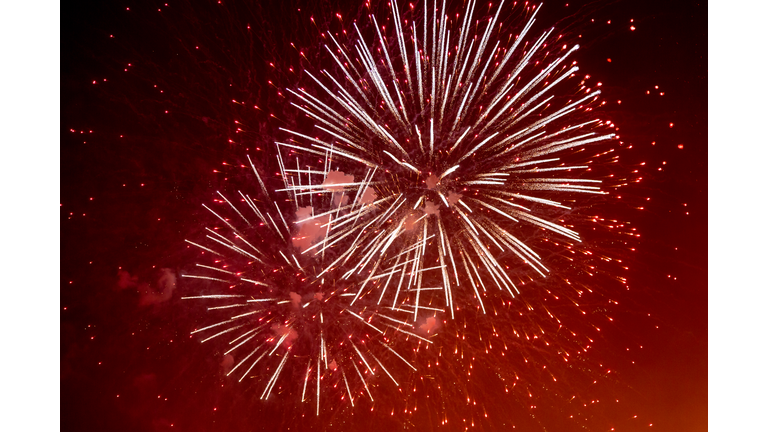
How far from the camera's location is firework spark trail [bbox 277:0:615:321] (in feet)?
4.16

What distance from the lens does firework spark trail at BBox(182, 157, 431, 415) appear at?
1320 millimetres

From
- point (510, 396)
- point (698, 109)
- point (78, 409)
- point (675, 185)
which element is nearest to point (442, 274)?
point (510, 396)

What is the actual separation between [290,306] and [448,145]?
813mm

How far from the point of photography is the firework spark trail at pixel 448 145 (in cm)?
127

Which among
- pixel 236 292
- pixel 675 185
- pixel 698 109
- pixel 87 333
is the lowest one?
pixel 87 333

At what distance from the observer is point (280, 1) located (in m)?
1.34

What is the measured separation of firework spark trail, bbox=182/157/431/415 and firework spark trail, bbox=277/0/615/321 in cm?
6

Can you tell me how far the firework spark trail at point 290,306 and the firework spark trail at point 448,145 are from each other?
0.18 feet

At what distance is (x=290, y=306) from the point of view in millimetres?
1328

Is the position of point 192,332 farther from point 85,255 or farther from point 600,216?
point 600,216

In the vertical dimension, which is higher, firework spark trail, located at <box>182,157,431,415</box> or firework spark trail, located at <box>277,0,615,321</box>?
firework spark trail, located at <box>277,0,615,321</box>
